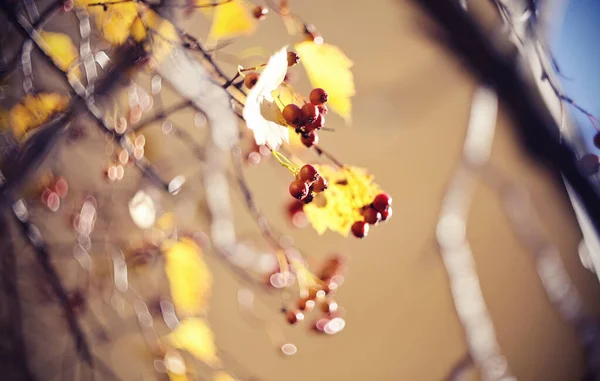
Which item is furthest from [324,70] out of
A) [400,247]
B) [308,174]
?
[400,247]

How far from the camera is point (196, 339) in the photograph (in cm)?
106

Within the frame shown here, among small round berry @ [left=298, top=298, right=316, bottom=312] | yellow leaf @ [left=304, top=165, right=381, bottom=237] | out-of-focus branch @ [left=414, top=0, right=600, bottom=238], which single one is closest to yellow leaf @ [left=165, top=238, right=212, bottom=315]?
small round berry @ [left=298, top=298, right=316, bottom=312]

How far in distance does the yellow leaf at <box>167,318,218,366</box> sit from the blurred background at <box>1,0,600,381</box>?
3cm

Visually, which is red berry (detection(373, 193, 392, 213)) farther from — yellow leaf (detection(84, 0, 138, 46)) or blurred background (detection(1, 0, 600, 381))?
yellow leaf (detection(84, 0, 138, 46))

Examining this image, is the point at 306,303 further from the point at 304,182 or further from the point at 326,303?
the point at 304,182

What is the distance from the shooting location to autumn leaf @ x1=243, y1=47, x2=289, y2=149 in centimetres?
43

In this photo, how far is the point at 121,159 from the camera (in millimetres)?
960

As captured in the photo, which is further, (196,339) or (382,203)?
(196,339)

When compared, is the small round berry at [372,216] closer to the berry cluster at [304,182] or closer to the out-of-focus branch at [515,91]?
the berry cluster at [304,182]

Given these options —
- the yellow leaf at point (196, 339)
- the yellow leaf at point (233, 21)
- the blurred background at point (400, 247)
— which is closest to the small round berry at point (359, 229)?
the blurred background at point (400, 247)

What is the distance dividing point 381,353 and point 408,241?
29 centimetres

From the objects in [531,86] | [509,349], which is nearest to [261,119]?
[531,86]

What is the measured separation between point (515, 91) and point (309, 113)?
0.31 m

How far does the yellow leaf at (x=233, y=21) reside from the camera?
0.78 m
